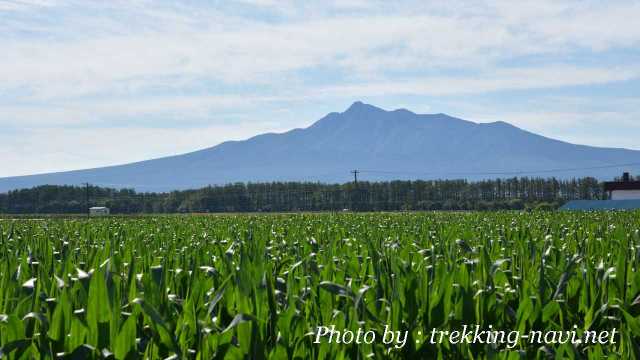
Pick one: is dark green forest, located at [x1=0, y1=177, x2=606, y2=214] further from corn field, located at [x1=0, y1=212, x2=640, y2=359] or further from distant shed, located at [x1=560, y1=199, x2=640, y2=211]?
corn field, located at [x1=0, y1=212, x2=640, y2=359]

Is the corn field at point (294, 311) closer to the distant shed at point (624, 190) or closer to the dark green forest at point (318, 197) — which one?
the distant shed at point (624, 190)

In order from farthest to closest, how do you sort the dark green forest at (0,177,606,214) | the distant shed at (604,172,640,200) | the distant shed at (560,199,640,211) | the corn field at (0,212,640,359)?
1. the dark green forest at (0,177,606,214)
2. the distant shed at (604,172,640,200)
3. the distant shed at (560,199,640,211)
4. the corn field at (0,212,640,359)

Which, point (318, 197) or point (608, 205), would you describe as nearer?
point (608, 205)

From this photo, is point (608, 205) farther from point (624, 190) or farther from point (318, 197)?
point (318, 197)

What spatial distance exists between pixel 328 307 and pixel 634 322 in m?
2.50

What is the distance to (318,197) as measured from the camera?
508ft

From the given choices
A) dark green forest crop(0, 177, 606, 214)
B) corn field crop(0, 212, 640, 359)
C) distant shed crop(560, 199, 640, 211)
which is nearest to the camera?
corn field crop(0, 212, 640, 359)

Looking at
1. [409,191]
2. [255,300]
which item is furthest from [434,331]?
[409,191]

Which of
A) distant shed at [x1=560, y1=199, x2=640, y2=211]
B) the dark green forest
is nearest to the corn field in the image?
distant shed at [x1=560, y1=199, x2=640, y2=211]

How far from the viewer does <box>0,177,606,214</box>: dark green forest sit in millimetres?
145750

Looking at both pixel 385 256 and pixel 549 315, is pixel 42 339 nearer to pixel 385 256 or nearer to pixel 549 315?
pixel 549 315

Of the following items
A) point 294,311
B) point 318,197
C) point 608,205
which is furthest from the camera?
point 318,197

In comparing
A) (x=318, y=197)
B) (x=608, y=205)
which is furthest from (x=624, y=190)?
(x=318, y=197)

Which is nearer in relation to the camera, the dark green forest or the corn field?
the corn field
